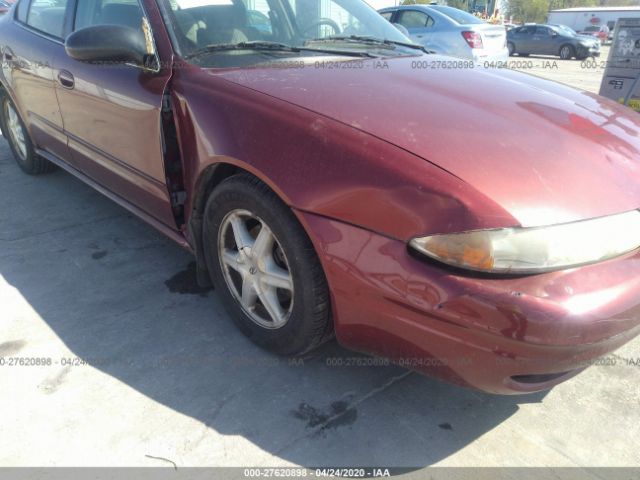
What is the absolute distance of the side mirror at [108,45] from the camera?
2.25 meters

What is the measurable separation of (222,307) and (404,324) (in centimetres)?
123

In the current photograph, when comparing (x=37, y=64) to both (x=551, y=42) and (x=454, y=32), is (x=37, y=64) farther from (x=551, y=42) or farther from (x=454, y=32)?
(x=551, y=42)

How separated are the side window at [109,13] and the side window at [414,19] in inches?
303

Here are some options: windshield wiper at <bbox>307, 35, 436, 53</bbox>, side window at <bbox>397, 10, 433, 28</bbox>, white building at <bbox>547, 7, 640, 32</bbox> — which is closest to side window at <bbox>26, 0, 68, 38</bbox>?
windshield wiper at <bbox>307, 35, 436, 53</bbox>

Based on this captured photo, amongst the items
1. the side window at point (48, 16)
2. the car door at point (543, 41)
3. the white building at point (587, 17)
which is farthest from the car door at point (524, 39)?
the side window at point (48, 16)

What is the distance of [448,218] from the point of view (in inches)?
59.4

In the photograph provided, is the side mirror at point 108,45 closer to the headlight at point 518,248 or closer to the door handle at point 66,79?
the door handle at point 66,79

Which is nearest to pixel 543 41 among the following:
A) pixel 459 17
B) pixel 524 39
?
pixel 524 39

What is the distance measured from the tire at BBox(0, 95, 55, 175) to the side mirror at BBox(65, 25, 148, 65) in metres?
2.13

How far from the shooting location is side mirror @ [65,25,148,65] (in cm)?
225

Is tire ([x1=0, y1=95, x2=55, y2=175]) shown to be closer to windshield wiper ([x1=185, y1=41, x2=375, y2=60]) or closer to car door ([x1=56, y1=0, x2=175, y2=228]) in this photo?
car door ([x1=56, y1=0, x2=175, y2=228])

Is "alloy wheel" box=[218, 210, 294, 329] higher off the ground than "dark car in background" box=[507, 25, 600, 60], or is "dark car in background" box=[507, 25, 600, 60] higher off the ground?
"alloy wheel" box=[218, 210, 294, 329]

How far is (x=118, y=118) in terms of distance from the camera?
102 inches

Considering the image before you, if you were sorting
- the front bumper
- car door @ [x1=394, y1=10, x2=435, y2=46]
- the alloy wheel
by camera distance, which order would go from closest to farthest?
1. the front bumper
2. the alloy wheel
3. car door @ [x1=394, y1=10, x2=435, y2=46]
